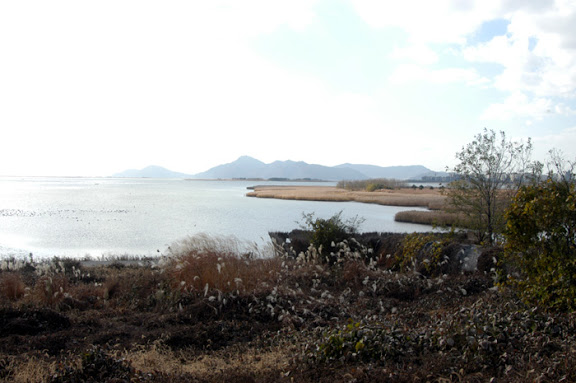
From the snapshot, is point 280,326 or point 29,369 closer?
point 29,369

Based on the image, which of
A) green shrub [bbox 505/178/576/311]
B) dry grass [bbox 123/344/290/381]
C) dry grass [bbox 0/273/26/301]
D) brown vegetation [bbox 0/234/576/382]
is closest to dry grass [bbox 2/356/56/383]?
brown vegetation [bbox 0/234/576/382]

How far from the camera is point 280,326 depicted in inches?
274

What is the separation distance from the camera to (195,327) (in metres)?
6.66

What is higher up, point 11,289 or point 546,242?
point 546,242

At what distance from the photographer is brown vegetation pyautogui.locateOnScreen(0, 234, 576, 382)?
4.53 meters

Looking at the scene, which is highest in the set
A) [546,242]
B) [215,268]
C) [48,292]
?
[546,242]

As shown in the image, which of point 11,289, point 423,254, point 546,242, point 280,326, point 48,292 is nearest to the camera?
point 546,242

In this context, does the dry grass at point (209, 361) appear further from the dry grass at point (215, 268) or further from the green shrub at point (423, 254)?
the green shrub at point (423, 254)

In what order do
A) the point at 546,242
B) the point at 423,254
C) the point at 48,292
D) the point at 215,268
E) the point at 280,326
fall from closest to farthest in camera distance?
A: the point at 546,242, the point at 280,326, the point at 48,292, the point at 215,268, the point at 423,254

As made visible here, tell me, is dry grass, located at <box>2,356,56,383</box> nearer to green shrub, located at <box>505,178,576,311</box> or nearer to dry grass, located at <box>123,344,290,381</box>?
dry grass, located at <box>123,344,290,381</box>

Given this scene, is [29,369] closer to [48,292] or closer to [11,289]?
[48,292]

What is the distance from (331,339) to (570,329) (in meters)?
2.78

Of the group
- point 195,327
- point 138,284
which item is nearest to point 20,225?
point 138,284

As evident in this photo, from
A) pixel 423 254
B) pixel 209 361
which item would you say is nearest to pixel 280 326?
pixel 209 361
